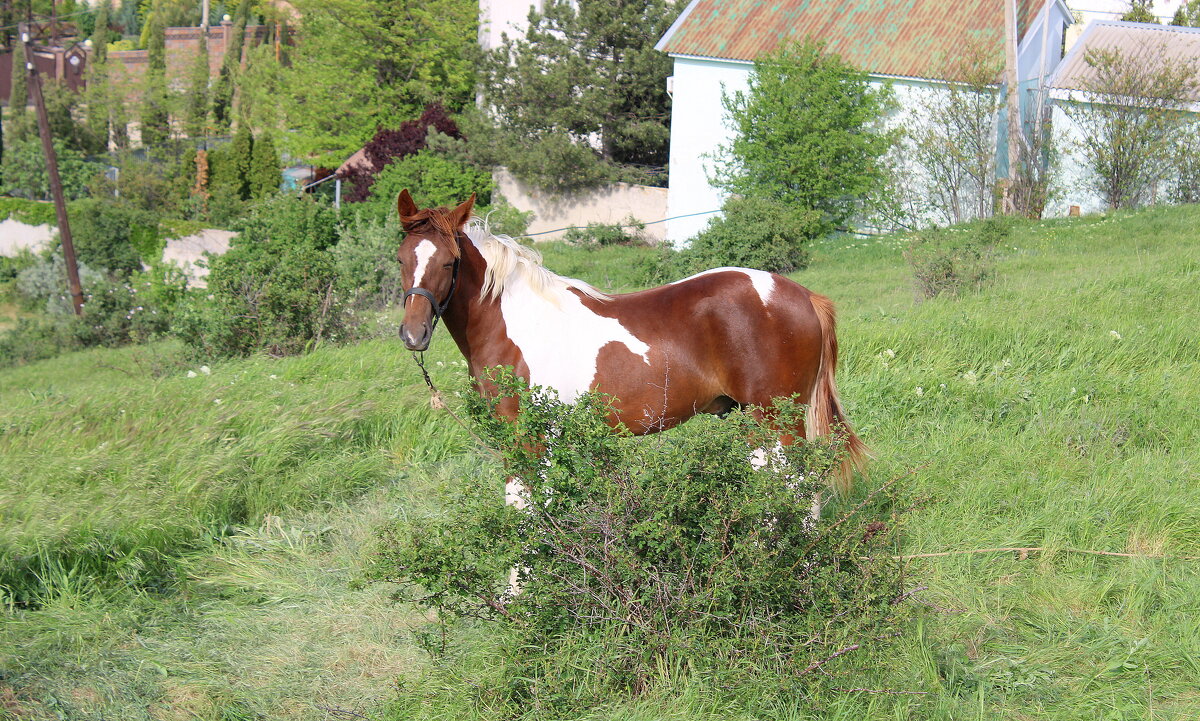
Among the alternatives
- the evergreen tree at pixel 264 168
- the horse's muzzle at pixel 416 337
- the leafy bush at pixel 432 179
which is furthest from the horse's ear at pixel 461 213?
the evergreen tree at pixel 264 168

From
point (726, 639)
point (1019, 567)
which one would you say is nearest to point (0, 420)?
point (726, 639)

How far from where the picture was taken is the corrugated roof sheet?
20500 mm

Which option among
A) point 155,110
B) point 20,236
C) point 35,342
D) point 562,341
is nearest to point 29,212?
point 20,236

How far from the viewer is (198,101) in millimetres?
44781

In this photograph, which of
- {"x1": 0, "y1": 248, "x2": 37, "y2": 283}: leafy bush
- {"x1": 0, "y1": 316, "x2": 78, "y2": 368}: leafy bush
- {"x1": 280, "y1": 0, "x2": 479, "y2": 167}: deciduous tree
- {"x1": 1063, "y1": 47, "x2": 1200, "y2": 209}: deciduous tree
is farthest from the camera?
{"x1": 280, "y1": 0, "x2": 479, "y2": 167}: deciduous tree

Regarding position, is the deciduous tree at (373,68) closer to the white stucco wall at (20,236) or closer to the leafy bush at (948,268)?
the white stucco wall at (20,236)

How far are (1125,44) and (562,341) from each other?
22.7 metres

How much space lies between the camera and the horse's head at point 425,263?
415 centimetres

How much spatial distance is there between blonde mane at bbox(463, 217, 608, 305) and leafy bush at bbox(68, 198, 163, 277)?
1121 inches

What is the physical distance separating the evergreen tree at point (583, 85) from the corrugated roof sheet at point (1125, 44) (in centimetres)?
1000

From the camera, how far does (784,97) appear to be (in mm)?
21016

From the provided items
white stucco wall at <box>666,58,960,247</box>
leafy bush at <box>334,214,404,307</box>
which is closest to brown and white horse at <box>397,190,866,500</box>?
leafy bush at <box>334,214,404,307</box>

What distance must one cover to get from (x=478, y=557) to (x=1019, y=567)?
8.08 feet

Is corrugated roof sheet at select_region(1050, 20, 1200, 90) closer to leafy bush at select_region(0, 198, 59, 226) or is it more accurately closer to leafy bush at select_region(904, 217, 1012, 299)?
leafy bush at select_region(904, 217, 1012, 299)
